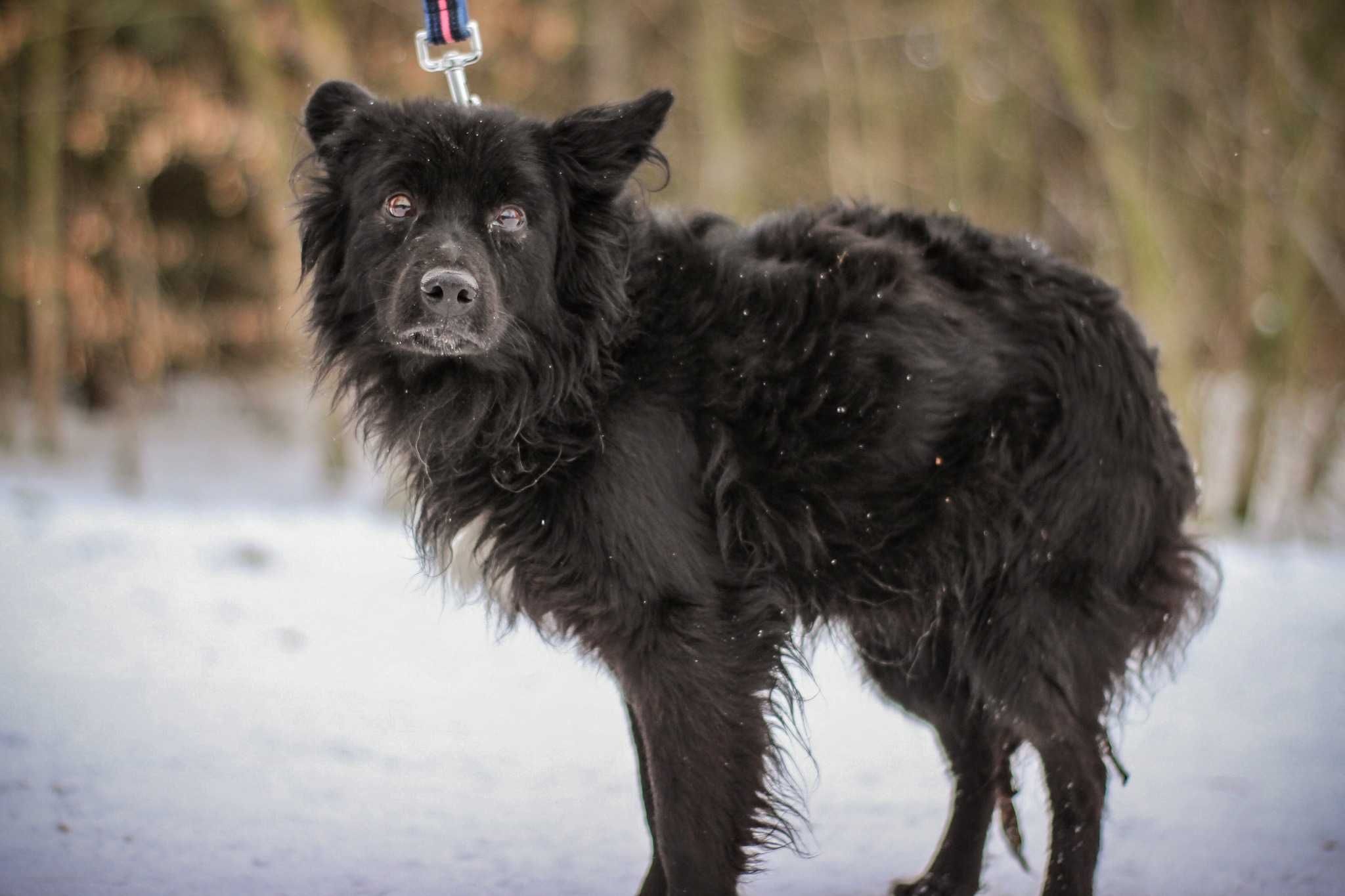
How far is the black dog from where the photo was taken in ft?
10.8

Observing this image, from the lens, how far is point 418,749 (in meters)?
5.36

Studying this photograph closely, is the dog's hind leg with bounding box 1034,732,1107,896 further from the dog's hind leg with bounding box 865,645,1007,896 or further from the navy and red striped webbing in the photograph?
the navy and red striped webbing

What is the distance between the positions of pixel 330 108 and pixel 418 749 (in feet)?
10.2

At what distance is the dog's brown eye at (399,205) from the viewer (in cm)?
346

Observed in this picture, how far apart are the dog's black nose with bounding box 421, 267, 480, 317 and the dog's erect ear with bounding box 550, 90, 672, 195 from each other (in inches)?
22.5

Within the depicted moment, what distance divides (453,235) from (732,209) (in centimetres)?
947

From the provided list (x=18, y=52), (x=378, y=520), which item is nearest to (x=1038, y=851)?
(x=378, y=520)

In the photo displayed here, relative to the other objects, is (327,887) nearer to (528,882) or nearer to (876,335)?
(528,882)

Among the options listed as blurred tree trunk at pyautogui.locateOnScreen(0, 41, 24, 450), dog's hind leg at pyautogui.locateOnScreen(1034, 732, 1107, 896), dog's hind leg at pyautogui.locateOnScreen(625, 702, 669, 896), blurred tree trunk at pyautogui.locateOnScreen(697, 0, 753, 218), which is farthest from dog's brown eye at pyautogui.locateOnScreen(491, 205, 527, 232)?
blurred tree trunk at pyautogui.locateOnScreen(0, 41, 24, 450)

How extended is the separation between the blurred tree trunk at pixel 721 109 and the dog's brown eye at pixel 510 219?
9.37m

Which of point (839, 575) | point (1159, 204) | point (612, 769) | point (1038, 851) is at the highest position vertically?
point (1159, 204)

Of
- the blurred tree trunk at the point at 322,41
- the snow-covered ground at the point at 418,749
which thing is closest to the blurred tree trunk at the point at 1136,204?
the snow-covered ground at the point at 418,749

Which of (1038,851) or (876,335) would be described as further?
(1038,851)

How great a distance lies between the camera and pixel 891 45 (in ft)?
50.7
